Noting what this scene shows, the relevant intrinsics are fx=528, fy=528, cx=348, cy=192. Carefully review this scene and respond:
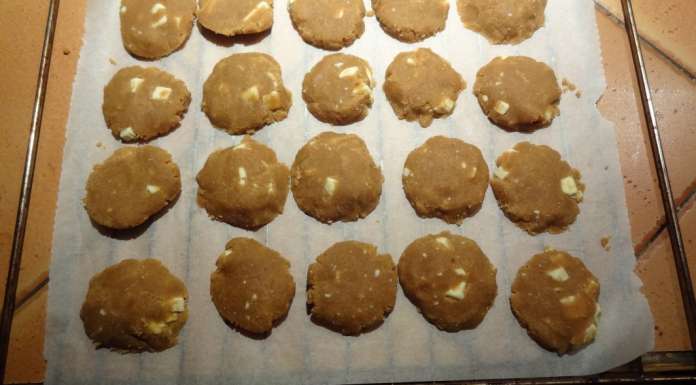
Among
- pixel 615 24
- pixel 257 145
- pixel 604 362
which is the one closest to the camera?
pixel 604 362

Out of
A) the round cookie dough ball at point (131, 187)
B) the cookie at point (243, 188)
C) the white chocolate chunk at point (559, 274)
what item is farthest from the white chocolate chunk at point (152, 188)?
the white chocolate chunk at point (559, 274)

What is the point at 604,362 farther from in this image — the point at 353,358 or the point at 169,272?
the point at 169,272

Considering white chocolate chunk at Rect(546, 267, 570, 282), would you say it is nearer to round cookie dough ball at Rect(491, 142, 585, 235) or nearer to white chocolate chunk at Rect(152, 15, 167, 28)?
round cookie dough ball at Rect(491, 142, 585, 235)

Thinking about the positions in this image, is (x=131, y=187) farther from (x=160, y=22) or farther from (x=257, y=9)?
(x=257, y=9)

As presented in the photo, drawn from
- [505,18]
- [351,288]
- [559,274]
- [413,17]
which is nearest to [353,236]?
[351,288]

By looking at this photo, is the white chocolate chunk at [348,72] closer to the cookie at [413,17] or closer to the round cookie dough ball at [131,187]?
the cookie at [413,17]

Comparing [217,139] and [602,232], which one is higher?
[217,139]

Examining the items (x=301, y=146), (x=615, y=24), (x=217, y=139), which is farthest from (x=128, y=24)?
(x=615, y=24)

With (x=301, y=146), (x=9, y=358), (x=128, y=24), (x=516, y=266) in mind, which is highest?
(x=128, y=24)
